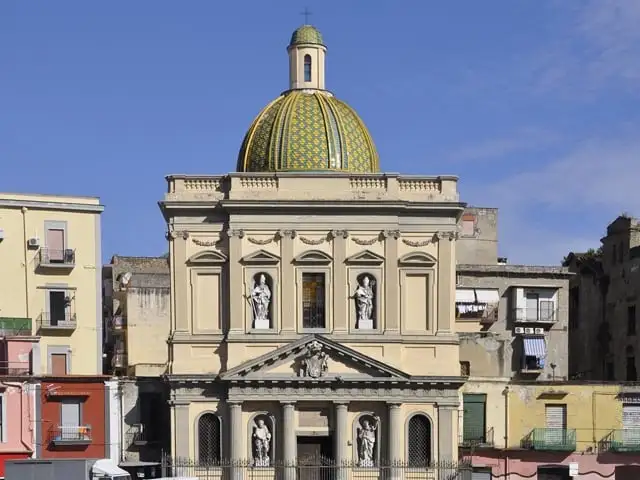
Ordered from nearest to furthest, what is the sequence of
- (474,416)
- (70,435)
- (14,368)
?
(14,368)
(70,435)
(474,416)

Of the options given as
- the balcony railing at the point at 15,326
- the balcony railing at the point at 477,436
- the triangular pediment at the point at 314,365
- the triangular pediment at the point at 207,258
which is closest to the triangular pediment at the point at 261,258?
the triangular pediment at the point at 207,258

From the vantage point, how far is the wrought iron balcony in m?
56.6

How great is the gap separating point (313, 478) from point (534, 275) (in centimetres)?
1488

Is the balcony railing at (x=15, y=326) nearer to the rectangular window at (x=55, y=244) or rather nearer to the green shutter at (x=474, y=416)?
the rectangular window at (x=55, y=244)

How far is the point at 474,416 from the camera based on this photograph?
166ft

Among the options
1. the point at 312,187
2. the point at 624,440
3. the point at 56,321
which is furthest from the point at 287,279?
the point at 624,440

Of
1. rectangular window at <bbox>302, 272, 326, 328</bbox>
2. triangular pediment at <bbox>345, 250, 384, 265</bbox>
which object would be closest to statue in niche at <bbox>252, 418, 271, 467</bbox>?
rectangular window at <bbox>302, 272, 326, 328</bbox>

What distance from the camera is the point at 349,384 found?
1870 inches

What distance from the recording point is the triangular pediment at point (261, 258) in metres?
48.3

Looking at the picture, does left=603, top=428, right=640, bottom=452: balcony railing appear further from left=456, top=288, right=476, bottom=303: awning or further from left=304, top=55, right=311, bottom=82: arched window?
left=304, top=55, right=311, bottom=82: arched window

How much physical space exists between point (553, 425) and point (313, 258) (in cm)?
1081

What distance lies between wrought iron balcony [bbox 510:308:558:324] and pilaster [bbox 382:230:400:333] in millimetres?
9722

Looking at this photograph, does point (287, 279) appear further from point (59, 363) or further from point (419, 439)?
point (59, 363)

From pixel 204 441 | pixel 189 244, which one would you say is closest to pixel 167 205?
pixel 189 244
